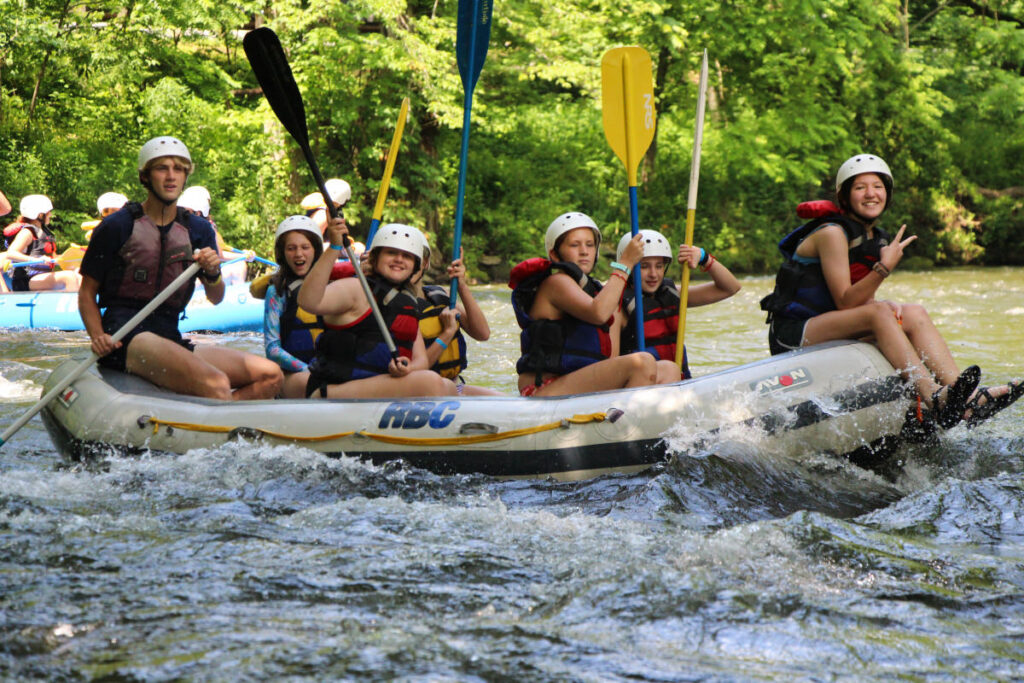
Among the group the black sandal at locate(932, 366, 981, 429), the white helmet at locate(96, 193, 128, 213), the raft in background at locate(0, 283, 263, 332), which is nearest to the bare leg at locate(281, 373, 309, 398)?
the black sandal at locate(932, 366, 981, 429)

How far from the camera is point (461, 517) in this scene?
4152 mm

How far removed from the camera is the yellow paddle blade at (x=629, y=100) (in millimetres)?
6312

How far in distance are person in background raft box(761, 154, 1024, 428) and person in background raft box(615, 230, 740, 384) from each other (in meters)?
0.31

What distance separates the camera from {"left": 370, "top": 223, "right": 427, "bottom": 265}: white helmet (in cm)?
525

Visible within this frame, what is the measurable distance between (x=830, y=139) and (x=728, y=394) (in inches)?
638

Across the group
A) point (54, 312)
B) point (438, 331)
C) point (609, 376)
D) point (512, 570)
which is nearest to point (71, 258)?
point (54, 312)

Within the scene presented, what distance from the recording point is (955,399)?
4.74 metres

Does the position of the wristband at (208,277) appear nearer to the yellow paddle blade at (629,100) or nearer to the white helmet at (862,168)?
the yellow paddle blade at (629,100)

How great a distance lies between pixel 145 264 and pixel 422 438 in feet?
5.34

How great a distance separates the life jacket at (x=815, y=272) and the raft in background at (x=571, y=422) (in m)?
0.40

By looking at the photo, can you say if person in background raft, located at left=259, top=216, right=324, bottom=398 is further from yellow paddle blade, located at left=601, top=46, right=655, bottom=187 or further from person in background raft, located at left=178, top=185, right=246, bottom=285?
person in background raft, located at left=178, top=185, right=246, bottom=285

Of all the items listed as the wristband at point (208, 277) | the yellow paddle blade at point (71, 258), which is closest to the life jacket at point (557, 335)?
the wristband at point (208, 277)

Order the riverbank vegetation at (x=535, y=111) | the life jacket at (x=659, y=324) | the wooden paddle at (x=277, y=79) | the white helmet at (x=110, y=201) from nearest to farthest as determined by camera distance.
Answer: the wooden paddle at (x=277, y=79), the life jacket at (x=659, y=324), the white helmet at (x=110, y=201), the riverbank vegetation at (x=535, y=111)

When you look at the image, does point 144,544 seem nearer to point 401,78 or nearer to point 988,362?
point 988,362
